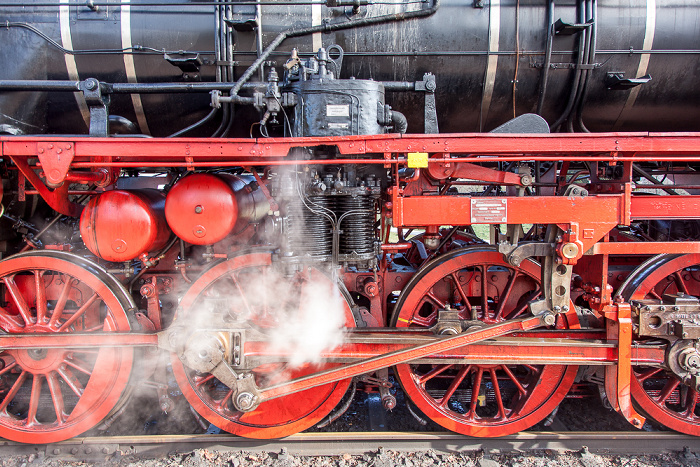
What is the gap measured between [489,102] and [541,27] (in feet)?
1.78

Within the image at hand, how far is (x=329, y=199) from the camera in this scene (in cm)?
256

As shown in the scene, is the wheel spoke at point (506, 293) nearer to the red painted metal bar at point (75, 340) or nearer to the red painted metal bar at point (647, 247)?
the red painted metal bar at point (647, 247)

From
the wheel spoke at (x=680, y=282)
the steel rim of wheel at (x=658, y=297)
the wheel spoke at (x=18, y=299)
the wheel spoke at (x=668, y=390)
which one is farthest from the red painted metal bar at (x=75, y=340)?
the wheel spoke at (x=680, y=282)

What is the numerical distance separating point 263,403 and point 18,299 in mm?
1804

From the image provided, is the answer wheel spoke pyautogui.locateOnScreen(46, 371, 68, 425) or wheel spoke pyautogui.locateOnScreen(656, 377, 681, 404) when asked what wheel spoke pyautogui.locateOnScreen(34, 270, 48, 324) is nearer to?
wheel spoke pyautogui.locateOnScreen(46, 371, 68, 425)

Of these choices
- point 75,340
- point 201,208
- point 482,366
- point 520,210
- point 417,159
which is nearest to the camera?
point 417,159

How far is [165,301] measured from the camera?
2.97 metres

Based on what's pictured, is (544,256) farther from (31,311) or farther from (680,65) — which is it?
(31,311)

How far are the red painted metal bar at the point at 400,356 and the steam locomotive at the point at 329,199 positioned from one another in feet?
0.05

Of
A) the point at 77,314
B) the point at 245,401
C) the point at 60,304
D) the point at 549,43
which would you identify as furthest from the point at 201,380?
the point at 549,43

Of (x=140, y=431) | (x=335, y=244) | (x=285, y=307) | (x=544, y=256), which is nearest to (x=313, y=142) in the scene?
(x=335, y=244)

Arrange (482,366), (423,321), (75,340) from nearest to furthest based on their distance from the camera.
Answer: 1. (75,340)
2. (482,366)
3. (423,321)

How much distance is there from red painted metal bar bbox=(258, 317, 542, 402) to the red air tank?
3.97 ft

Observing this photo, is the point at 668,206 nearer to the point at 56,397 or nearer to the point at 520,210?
the point at 520,210
